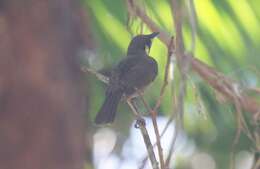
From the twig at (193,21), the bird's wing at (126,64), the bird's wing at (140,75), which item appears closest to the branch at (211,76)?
the bird's wing at (140,75)

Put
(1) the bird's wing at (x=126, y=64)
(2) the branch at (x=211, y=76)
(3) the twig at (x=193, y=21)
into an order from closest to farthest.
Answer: (3) the twig at (x=193, y=21), (2) the branch at (x=211, y=76), (1) the bird's wing at (x=126, y=64)

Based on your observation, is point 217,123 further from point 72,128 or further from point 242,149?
point 72,128

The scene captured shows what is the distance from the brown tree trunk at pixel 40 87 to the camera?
4.46 metres

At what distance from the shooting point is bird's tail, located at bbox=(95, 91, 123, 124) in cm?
461

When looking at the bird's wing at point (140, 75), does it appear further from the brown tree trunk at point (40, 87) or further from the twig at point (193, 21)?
the twig at point (193, 21)

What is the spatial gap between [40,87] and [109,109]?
398 millimetres

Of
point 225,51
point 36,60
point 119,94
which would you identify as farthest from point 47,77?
point 225,51

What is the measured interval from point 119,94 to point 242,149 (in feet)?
7.30

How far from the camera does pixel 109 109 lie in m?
4.64

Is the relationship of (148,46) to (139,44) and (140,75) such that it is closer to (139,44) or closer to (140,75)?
(139,44)

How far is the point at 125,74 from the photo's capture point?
496 centimetres

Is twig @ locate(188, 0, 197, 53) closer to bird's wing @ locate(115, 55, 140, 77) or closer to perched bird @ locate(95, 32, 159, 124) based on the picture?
perched bird @ locate(95, 32, 159, 124)

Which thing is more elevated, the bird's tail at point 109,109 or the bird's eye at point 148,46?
the bird's eye at point 148,46

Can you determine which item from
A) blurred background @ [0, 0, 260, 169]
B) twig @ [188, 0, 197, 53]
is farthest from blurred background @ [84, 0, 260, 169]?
twig @ [188, 0, 197, 53]
